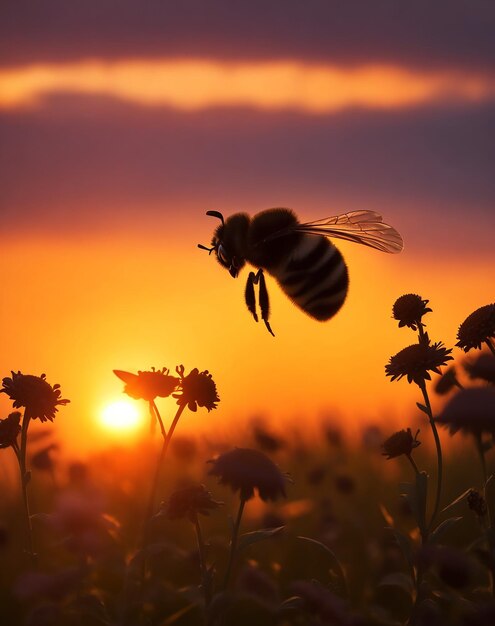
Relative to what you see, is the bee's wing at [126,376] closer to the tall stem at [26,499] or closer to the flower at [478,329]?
the tall stem at [26,499]

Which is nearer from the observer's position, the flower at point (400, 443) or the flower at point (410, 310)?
the flower at point (400, 443)

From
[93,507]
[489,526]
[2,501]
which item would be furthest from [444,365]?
[2,501]

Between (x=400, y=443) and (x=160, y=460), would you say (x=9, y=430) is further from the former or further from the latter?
(x=400, y=443)

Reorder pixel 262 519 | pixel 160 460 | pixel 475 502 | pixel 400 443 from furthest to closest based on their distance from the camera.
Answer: pixel 262 519
pixel 400 443
pixel 475 502
pixel 160 460

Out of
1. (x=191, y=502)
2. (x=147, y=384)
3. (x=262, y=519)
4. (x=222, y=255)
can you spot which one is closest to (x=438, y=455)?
(x=191, y=502)

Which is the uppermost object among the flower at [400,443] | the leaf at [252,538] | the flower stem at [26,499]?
the flower stem at [26,499]

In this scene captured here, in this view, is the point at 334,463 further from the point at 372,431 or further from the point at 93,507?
the point at 93,507

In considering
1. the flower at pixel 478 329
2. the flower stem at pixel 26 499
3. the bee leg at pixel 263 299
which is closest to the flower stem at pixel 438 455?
the flower at pixel 478 329
